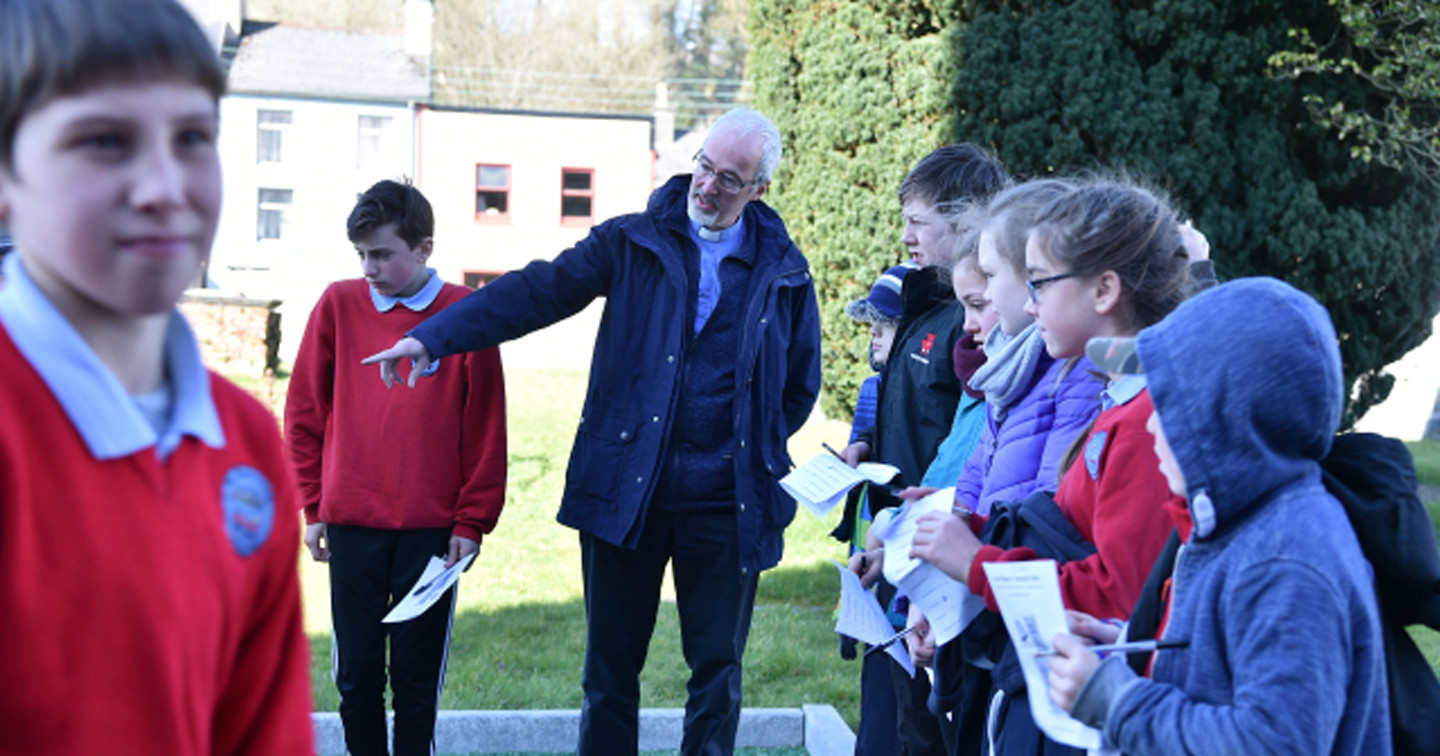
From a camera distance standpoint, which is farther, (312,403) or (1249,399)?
(312,403)

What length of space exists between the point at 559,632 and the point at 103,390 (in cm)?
588

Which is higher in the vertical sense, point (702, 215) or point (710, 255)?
point (702, 215)

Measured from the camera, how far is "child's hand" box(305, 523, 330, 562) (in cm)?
412

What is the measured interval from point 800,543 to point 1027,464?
Answer: 654cm

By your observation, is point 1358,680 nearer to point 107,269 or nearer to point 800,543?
point 107,269

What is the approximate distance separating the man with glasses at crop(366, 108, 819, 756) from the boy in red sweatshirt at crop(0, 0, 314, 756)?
264 cm

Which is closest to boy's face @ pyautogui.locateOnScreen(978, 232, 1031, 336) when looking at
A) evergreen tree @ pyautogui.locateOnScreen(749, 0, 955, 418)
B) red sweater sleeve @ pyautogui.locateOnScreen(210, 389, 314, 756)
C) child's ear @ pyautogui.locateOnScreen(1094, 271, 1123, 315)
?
child's ear @ pyautogui.locateOnScreen(1094, 271, 1123, 315)

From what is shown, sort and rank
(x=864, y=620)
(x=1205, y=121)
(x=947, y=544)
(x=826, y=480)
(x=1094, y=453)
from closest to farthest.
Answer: (x=1094, y=453)
(x=947, y=544)
(x=864, y=620)
(x=826, y=480)
(x=1205, y=121)

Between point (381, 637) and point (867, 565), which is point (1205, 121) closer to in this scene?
point (867, 565)

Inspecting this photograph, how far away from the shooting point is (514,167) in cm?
3259

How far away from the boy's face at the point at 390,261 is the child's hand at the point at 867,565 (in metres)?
1.76

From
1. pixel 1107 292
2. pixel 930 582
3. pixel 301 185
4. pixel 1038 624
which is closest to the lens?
pixel 1038 624

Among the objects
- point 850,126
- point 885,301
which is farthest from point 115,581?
point 850,126

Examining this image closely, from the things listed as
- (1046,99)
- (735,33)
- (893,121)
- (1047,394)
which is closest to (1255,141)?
(1046,99)
